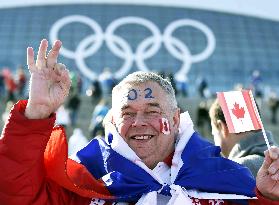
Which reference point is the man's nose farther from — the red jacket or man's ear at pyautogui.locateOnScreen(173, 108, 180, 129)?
the red jacket

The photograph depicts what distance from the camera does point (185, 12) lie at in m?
45.8

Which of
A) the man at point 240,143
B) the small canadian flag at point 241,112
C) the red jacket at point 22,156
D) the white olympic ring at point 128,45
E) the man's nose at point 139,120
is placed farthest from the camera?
the white olympic ring at point 128,45

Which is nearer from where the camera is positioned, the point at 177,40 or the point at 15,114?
the point at 15,114

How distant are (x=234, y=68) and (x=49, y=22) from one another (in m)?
11.4

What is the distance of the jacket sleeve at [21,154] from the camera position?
3.21 metres

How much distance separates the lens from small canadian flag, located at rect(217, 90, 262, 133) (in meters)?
3.72

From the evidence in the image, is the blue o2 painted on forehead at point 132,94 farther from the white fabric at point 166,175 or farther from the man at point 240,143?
the man at point 240,143

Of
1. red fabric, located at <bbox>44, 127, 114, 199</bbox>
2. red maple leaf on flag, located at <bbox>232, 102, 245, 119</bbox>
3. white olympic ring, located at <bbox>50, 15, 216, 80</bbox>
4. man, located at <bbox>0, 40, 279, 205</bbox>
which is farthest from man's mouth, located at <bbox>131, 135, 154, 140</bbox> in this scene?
white olympic ring, located at <bbox>50, 15, 216, 80</bbox>

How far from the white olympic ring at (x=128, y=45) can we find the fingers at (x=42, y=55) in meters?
33.9

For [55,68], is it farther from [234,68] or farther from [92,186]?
[234,68]

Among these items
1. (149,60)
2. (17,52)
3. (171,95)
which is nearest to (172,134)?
(171,95)

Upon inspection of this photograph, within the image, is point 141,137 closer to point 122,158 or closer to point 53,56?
point 122,158

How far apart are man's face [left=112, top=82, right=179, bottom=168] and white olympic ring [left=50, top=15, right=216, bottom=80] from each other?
3358cm

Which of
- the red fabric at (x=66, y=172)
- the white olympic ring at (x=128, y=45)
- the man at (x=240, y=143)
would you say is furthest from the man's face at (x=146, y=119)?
the white olympic ring at (x=128, y=45)
